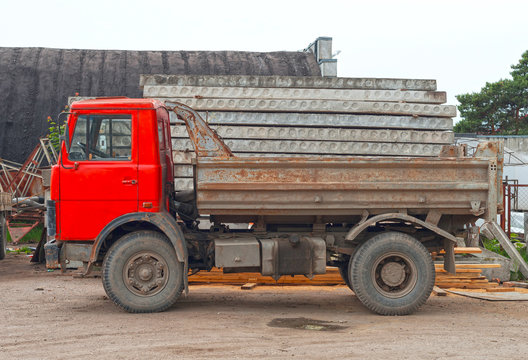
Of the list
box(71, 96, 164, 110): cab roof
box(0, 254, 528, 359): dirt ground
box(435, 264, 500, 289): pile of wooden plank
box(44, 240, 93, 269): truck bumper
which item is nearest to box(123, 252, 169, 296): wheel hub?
box(0, 254, 528, 359): dirt ground

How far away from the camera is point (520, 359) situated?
567 cm

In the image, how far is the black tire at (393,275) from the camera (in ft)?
26.7

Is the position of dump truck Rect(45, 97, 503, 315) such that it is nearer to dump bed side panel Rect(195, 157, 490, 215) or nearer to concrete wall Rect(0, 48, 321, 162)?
dump bed side panel Rect(195, 157, 490, 215)

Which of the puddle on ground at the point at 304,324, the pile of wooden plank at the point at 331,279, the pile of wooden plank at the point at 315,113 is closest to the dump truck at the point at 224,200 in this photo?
the puddle on ground at the point at 304,324

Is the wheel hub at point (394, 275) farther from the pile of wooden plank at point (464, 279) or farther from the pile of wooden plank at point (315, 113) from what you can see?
the pile of wooden plank at point (315, 113)

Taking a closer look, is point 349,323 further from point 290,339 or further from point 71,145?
point 71,145

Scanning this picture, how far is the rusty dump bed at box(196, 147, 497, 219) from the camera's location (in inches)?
316

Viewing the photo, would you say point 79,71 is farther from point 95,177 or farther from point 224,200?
point 224,200

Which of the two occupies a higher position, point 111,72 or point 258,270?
point 111,72

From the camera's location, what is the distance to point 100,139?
26.5 ft

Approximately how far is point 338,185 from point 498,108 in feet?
109

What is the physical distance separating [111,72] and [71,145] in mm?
16051

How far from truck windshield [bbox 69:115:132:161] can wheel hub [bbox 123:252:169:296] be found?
4.33 ft

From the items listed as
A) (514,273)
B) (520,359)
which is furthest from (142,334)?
(514,273)
